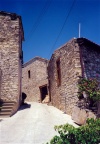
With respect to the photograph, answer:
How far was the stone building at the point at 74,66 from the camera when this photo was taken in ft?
28.9

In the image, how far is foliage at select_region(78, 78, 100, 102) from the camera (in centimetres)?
766

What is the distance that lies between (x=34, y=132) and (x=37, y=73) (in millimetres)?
16797

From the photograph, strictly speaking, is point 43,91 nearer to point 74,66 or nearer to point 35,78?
point 35,78

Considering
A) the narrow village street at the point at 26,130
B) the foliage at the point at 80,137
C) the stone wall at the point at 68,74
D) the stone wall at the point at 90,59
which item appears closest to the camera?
the foliage at the point at 80,137

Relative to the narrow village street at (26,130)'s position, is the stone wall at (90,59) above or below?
above

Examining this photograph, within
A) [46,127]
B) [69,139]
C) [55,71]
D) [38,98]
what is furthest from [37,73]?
[69,139]

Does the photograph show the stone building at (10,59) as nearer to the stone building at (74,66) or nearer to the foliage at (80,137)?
the stone building at (74,66)

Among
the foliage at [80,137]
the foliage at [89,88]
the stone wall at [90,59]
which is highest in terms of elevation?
the stone wall at [90,59]

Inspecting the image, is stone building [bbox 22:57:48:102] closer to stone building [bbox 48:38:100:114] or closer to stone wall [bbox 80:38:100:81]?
stone building [bbox 48:38:100:114]

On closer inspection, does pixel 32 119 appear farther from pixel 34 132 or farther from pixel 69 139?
pixel 69 139

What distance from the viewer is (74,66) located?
884 centimetres

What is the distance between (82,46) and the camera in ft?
30.2

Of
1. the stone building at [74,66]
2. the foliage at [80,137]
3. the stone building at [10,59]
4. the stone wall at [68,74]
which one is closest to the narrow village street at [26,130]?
the stone wall at [68,74]

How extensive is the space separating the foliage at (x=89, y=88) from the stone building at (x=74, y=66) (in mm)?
346
